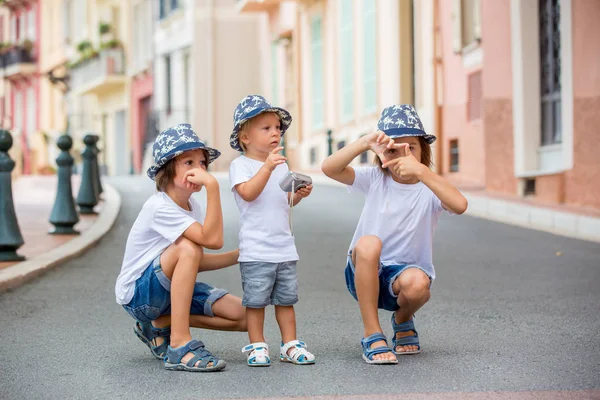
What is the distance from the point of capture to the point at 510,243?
11.1m

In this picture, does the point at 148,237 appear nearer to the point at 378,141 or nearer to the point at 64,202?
the point at 378,141

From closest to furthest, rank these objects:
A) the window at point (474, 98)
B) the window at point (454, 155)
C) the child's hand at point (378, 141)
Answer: the child's hand at point (378, 141)
the window at point (474, 98)
the window at point (454, 155)

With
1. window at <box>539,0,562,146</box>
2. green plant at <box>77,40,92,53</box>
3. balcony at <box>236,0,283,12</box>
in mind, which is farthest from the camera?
green plant at <box>77,40,92,53</box>

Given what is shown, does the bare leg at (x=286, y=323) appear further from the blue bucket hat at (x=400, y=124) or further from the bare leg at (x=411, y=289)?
the blue bucket hat at (x=400, y=124)

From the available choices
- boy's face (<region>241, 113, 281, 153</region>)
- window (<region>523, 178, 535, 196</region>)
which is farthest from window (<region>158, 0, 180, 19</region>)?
boy's face (<region>241, 113, 281, 153</region>)

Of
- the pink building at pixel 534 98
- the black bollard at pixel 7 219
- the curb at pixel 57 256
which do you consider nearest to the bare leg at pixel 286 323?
the curb at pixel 57 256

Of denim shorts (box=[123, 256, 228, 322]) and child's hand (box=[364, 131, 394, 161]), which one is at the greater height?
child's hand (box=[364, 131, 394, 161])

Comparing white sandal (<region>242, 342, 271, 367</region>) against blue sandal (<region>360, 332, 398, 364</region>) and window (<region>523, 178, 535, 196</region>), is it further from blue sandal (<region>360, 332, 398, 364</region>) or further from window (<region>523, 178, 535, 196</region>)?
window (<region>523, 178, 535, 196</region>)

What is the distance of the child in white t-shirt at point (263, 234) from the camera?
5.16 m

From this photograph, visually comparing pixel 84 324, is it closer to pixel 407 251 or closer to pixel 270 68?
pixel 407 251

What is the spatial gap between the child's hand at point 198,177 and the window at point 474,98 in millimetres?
13566

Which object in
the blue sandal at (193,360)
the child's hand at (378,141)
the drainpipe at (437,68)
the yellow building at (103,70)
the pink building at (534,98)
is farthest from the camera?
the yellow building at (103,70)

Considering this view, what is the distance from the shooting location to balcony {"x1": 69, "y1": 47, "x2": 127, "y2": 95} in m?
41.8

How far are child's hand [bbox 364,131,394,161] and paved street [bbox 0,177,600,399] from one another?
932 mm
